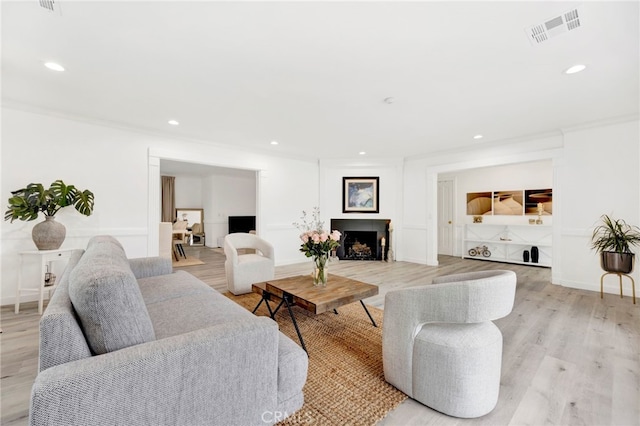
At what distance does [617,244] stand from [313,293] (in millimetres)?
4167

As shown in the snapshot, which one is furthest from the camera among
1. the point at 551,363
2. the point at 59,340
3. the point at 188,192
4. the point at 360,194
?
the point at 188,192

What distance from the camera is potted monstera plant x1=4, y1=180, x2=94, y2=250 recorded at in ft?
10.0

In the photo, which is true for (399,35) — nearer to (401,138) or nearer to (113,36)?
(113,36)

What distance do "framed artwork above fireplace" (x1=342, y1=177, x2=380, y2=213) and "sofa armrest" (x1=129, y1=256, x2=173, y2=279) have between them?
4.45m

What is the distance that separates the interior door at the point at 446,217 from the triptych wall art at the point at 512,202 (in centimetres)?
49

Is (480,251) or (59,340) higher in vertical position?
(59,340)

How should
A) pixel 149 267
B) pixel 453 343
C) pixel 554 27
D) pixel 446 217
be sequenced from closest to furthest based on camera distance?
1. pixel 453 343
2. pixel 554 27
3. pixel 149 267
4. pixel 446 217

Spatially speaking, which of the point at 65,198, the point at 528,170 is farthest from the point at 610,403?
the point at 528,170

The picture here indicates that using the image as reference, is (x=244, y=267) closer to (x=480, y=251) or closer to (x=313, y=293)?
(x=313, y=293)

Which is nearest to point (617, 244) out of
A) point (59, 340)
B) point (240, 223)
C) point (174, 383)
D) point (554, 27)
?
point (554, 27)

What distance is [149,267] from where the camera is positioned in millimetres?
2889

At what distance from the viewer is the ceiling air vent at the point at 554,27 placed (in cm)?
185

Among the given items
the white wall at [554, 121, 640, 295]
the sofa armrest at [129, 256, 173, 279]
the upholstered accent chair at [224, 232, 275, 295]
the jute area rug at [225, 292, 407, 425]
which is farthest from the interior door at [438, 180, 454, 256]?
the sofa armrest at [129, 256, 173, 279]

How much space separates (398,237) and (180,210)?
24.1 feet
